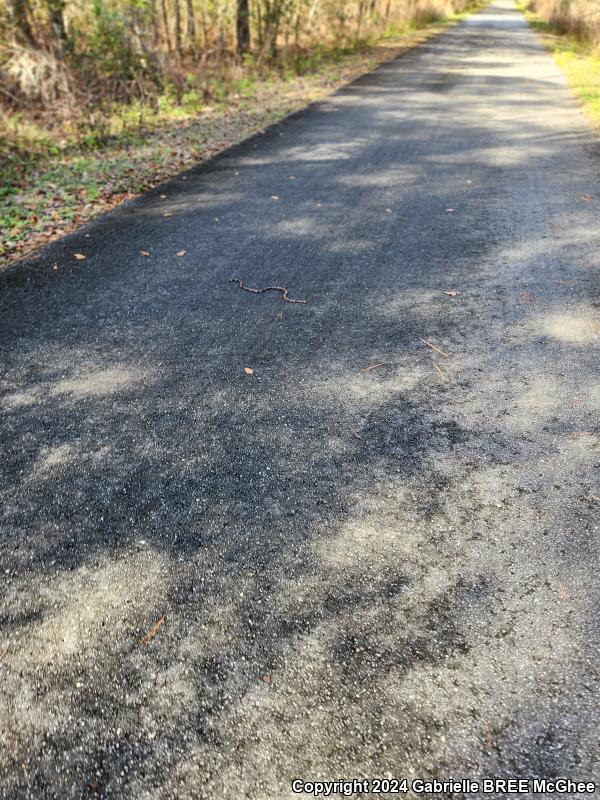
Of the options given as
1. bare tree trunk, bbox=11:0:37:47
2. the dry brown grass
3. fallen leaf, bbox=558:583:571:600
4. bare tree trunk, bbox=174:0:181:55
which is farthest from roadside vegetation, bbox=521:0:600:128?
fallen leaf, bbox=558:583:571:600

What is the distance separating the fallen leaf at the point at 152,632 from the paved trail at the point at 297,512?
18 millimetres

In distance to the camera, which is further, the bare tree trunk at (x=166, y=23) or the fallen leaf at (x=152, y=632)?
the bare tree trunk at (x=166, y=23)

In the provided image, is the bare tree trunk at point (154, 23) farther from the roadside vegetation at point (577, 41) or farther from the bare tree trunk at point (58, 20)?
the roadside vegetation at point (577, 41)

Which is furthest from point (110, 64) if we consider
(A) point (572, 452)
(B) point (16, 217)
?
(A) point (572, 452)

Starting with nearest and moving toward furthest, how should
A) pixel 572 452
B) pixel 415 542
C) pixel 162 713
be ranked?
pixel 162 713, pixel 415 542, pixel 572 452

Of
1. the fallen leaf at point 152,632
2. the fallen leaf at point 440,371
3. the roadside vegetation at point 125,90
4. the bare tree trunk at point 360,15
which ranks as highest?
the bare tree trunk at point 360,15

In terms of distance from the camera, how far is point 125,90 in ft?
32.3

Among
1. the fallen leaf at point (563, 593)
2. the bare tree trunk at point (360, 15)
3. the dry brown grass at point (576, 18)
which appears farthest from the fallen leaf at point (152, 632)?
the dry brown grass at point (576, 18)

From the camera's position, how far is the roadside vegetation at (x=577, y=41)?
11.1 meters

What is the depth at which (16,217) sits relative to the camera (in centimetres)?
541

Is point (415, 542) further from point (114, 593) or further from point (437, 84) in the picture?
point (437, 84)

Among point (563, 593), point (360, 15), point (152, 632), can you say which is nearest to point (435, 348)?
point (563, 593)

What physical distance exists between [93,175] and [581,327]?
5.72m

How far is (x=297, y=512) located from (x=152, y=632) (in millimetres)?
708
